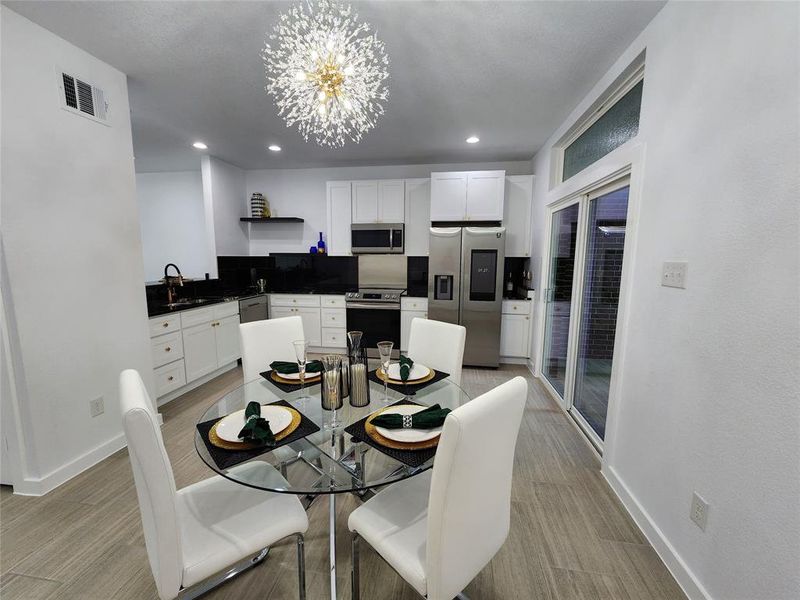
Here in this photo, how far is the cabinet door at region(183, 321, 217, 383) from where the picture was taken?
321cm

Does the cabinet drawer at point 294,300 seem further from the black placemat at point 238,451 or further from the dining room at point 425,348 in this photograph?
the black placemat at point 238,451

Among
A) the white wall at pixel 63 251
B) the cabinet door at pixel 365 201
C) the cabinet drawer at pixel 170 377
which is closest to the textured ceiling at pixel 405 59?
the white wall at pixel 63 251

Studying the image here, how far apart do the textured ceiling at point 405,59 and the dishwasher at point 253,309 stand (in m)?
1.90

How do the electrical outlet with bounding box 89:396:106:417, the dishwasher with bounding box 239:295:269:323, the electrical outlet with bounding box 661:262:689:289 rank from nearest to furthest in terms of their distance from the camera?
1. the electrical outlet with bounding box 661:262:689:289
2. the electrical outlet with bounding box 89:396:106:417
3. the dishwasher with bounding box 239:295:269:323

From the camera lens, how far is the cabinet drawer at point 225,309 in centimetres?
361

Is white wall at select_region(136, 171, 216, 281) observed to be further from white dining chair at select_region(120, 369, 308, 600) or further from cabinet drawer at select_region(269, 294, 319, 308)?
white dining chair at select_region(120, 369, 308, 600)

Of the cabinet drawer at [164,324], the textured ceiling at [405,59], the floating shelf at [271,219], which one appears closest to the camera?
the textured ceiling at [405,59]

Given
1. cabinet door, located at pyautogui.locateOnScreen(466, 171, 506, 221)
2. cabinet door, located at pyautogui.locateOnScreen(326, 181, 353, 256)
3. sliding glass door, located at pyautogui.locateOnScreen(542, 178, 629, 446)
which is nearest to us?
sliding glass door, located at pyautogui.locateOnScreen(542, 178, 629, 446)

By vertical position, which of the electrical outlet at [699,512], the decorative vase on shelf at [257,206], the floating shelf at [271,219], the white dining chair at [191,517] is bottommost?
the electrical outlet at [699,512]

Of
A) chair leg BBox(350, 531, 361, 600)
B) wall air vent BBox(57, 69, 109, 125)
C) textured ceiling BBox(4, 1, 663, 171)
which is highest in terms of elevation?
textured ceiling BBox(4, 1, 663, 171)

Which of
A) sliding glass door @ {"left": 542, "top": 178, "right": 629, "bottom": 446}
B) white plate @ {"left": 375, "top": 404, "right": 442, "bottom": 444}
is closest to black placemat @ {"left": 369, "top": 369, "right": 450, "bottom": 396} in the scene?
white plate @ {"left": 375, "top": 404, "right": 442, "bottom": 444}

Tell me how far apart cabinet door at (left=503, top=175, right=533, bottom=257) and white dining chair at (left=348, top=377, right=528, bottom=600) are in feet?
11.5

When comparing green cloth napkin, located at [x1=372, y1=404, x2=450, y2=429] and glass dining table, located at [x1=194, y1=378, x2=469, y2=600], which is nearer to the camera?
glass dining table, located at [x1=194, y1=378, x2=469, y2=600]

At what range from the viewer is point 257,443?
3.79ft
